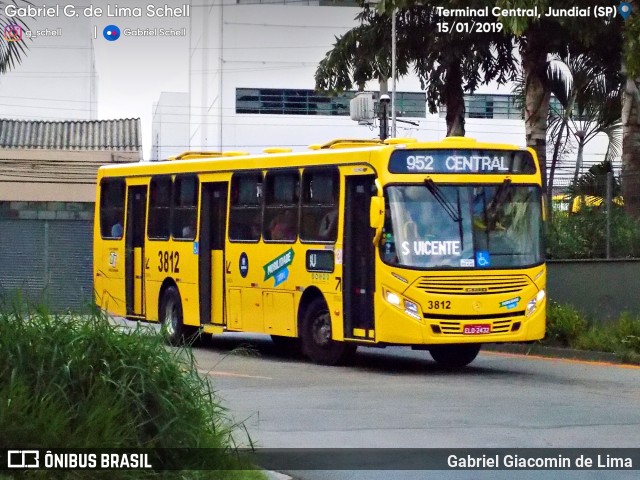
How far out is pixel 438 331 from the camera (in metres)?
16.8

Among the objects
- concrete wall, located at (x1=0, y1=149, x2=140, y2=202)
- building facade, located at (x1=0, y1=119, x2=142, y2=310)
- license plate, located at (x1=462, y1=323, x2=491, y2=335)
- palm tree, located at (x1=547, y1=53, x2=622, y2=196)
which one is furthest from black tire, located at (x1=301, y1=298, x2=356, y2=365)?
concrete wall, located at (x1=0, y1=149, x2=140, y2=202)

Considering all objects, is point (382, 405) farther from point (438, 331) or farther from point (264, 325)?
point (264, 325)

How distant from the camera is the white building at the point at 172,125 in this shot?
7225 centimetres

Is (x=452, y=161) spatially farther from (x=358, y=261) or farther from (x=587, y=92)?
(x=587, y=92)

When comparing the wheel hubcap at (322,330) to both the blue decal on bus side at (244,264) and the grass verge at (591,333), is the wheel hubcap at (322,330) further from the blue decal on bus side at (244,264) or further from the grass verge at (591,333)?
the grass verge at (591,333)

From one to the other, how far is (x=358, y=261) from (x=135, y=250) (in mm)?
7117

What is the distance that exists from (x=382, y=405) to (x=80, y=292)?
5025mm

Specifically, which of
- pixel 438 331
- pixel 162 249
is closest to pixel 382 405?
pixel 438 331

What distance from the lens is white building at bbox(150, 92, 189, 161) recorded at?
7225cm

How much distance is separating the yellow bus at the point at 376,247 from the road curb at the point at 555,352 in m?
2.08

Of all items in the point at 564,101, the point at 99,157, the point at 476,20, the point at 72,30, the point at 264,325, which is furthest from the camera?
the point at 72,30

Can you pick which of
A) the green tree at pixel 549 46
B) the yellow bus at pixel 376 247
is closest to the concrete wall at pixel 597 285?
the green tree at pixel 549 46

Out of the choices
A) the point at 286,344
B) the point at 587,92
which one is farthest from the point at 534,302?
the point at 587,92

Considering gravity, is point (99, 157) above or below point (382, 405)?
A: above
